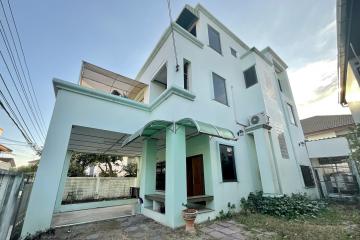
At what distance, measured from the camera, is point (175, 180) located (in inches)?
214

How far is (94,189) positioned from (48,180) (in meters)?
9.63

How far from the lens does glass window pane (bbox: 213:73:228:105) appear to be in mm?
8703

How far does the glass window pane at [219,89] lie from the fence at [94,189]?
11459 millimetres

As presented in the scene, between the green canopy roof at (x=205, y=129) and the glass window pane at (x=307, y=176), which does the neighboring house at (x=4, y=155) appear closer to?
the green canopy roof at (x=205, y=129)

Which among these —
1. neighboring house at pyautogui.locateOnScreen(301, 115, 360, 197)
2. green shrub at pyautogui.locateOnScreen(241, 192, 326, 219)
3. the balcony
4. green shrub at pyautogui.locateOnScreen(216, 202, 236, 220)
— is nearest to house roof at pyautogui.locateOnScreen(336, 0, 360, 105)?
green shrub at pyautogui.locateOnScreen(241, 192, 326, 219)

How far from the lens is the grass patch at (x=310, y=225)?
4501mm

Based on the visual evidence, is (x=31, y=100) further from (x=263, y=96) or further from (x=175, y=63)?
(x=263, y=96)

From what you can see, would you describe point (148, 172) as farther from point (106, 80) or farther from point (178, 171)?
point (106, 80)

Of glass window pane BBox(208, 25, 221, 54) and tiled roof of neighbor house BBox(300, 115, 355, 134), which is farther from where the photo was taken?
tiled roof of neighbor house BBox(300, 115, 355, 134)

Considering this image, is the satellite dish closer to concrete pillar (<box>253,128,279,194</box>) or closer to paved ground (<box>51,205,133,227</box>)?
concrete pillar (<box>253,128,279,194</box>)

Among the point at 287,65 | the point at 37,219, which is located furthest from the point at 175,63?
the point at 287,65

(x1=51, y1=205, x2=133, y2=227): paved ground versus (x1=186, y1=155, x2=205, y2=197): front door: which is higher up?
(x1=186, y1=155, x2=205, y2=197): front door

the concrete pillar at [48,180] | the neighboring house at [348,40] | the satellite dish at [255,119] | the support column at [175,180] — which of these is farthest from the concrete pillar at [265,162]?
the concrete pillar at [48,180]

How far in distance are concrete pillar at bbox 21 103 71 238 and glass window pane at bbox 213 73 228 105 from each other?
684 cm
